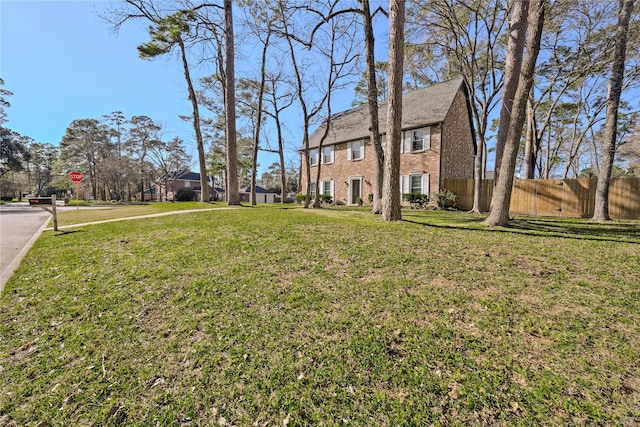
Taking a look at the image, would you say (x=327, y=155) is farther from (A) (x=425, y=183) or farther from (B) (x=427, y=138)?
(A) (x=425, y=183)

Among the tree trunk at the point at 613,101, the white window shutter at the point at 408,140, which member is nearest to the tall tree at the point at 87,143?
the white window shutter at the point at 408,140

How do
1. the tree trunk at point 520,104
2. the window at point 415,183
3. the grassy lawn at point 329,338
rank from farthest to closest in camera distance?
the window at point 415,183
the tree trunk at point 520,104
the grassy lawn at point 329,338

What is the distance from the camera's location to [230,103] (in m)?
11.9

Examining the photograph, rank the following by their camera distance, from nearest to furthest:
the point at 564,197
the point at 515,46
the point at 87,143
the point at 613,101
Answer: the point at 515,46 < the point at 613,101 < the point at 564,197 < the point at 87,143

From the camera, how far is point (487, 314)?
280 cm

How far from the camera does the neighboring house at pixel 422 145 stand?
14711 mm

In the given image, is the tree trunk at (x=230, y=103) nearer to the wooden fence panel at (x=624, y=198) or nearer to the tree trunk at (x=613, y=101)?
the tree trunk at (x=613, y=101)

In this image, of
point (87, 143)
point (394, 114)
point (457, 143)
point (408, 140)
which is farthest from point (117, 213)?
point (87, 143)

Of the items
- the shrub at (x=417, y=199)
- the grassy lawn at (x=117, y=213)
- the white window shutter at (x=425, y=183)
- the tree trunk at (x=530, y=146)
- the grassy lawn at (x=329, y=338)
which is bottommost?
the grassy lawn at (x=329, y=338)

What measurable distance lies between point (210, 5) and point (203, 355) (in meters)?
14.3

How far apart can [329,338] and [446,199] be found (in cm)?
1323

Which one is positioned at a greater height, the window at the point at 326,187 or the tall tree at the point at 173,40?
the tall tree at the point at 173,40

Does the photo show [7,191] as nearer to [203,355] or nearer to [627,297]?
[203,355]

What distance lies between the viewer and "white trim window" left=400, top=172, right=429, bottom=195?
15055 millimetres
